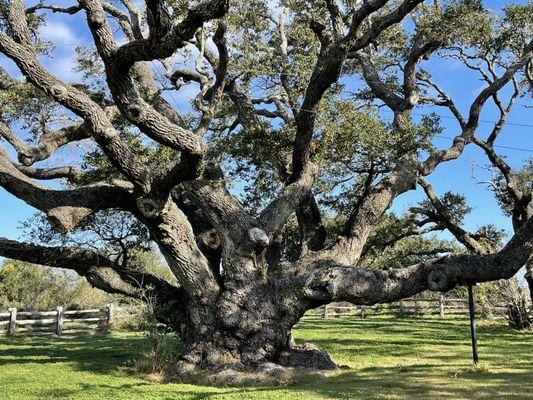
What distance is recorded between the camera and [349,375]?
9906mm

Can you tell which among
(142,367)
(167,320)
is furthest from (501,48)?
(142,367)

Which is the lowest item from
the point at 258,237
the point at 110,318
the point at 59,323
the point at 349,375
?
the point at 349,375

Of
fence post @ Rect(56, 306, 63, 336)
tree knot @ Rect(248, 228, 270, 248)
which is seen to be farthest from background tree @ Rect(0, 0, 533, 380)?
fence post @ Rect(56, 306, 63, 336)

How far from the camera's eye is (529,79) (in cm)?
1684

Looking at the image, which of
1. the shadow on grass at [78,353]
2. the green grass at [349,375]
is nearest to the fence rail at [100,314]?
the shadow on grass at [78,353]

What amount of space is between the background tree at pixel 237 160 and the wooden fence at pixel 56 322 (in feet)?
34.5

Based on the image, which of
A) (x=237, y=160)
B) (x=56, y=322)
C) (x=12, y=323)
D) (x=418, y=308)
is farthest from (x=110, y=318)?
(x=418, y=308)

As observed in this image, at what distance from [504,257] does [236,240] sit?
525 cm

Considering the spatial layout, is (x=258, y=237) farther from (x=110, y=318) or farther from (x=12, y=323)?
(x=110, y=318)

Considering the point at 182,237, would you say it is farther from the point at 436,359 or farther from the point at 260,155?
the point at 436,359

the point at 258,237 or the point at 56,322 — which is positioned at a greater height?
the point at 258,237

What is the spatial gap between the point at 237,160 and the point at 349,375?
20.1ft

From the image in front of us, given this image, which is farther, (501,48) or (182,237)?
(501,48)

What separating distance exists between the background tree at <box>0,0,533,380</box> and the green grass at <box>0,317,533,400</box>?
155cm
